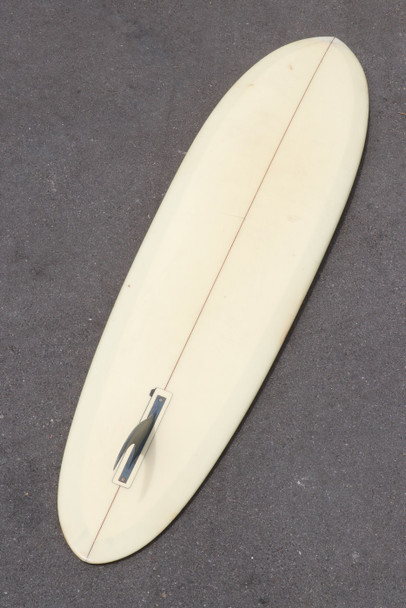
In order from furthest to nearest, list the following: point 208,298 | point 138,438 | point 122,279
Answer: point 122,279, point 208,298, point 138,438

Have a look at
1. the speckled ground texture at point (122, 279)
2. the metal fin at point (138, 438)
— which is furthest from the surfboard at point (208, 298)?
the speckled ground texture at point (122, 279)

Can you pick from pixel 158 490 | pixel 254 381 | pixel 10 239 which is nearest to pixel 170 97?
pixel 10 239

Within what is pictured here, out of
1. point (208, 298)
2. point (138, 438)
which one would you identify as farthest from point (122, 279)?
point (138, 438)

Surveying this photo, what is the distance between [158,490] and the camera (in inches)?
111

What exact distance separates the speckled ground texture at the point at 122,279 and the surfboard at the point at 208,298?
257 mm

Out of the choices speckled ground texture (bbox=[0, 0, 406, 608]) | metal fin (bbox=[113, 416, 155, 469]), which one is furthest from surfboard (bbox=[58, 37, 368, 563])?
speckled ground texture (bbox=[0, 0, 406, 608])

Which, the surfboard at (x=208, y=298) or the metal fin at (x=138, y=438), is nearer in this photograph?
the metal fin at (x=138, y=438)

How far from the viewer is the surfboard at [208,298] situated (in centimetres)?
282

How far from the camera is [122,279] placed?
326 centimetres

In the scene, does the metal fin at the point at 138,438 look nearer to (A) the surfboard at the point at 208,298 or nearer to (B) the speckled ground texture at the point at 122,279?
(A) the surfboard at the point at 208,298

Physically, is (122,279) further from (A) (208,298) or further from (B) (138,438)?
(B) (138,438)

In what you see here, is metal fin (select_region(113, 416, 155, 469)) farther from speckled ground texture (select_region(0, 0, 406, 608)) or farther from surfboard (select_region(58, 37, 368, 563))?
speckled ground texture (select_region(0, 0, 406, 608))

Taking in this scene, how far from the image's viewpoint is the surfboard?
9.26ft

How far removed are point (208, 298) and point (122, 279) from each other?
62 cm
